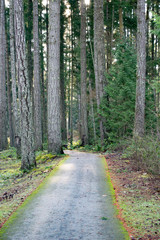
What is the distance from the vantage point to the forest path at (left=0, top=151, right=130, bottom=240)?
4656 millimetres

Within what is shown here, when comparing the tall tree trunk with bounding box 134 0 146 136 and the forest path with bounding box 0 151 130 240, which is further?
the tall tree trunk with bounding box 134 0 146 136

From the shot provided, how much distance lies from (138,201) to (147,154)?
2.49 metres

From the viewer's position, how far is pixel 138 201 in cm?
629

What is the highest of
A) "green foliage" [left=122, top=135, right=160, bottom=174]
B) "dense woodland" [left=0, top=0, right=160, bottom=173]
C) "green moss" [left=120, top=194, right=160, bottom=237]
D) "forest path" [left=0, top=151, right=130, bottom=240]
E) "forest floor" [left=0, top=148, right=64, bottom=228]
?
"dense woodland" [left=0, top=0, right=160, bottom=173]

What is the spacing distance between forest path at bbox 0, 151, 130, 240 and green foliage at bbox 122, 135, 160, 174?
4.75 feet

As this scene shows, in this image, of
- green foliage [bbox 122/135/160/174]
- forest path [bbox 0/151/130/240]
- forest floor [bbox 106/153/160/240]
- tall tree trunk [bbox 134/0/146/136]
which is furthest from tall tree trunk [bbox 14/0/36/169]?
tall tree trunk [bbox 134/0/146/136]

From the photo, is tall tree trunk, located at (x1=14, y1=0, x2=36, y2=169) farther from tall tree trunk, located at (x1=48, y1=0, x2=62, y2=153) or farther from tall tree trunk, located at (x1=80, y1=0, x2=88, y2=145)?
tall tree trunk, located at (x1=80, y1=0, x2=88, y2=145)

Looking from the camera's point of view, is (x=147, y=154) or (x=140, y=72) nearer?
(x=147, y=154)

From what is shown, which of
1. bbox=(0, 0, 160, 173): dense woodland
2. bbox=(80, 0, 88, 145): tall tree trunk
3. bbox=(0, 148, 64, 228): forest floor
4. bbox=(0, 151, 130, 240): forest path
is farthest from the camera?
bbox=(80, 0, 88, 145): tall tree trunk

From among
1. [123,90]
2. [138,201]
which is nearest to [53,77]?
[123,90]

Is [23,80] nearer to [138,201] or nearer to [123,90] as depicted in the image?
[138,201]

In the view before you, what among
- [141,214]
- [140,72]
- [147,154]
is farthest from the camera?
[140,72]

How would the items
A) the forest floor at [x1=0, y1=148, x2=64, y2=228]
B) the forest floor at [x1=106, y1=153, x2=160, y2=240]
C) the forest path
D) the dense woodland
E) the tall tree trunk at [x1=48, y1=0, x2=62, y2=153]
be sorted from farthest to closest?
the tall tree trunk at [x1=48, y1=0, x2=62, y2=153]
the dense woodland
the forest floor at [x1=0, y1=148, x2=64, y2=228]
the forest floor at [x1=106, y1=153, x2=160, y2=240]
the forest path

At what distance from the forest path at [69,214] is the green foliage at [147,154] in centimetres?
145
